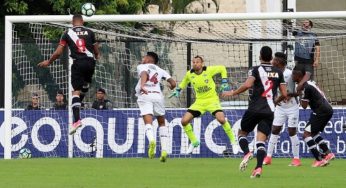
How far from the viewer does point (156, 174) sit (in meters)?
19.1

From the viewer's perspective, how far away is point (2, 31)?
36.3 meters

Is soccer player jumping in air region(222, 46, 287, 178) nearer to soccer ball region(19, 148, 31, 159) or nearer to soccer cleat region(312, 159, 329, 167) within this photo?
soccer cleat region(312, 159, 329, 167)

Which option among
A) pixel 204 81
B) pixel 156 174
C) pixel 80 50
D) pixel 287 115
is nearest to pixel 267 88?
pixel 156 174

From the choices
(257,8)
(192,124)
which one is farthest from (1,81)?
(257,8)

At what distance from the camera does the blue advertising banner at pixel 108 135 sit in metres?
26.9

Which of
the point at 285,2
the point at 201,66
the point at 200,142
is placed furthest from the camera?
the point at 285,2

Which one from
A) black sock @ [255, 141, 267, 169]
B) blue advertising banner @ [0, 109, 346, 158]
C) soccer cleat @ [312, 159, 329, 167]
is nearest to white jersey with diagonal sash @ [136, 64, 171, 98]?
soccer cleat @ [312, 159, 329, 167]

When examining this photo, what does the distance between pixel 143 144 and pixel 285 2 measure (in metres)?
7.98

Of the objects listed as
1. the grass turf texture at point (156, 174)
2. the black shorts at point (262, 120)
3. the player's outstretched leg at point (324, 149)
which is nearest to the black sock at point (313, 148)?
the player's outstretched leg at point (324, 149)

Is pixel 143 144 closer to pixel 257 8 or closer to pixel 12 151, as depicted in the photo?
pixel 12 151

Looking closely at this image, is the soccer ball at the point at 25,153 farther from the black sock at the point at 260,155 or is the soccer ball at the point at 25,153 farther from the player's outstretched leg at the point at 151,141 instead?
the black sock at the point at 260,155

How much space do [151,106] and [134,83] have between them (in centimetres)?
507

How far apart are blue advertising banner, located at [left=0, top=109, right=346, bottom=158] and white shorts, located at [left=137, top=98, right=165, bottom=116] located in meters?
3.57

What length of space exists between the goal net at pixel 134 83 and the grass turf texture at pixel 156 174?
333 centimetres
